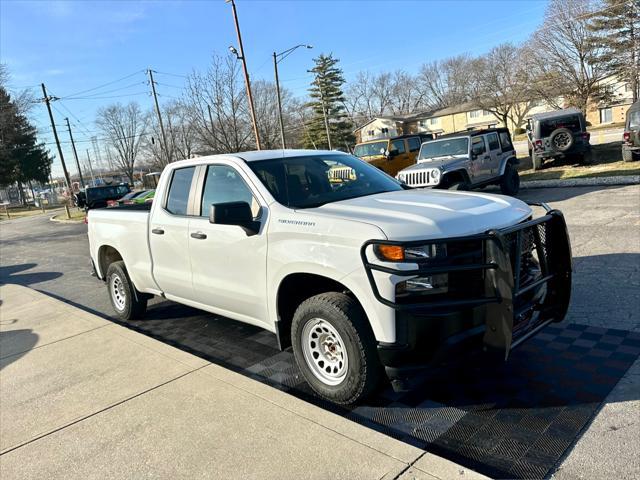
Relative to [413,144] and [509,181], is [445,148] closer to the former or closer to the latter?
[509,181]

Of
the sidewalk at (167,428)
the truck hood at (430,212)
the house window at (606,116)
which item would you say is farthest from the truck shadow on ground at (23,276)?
the house window at (606,116)

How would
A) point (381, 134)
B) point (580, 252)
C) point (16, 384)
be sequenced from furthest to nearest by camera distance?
point (381, 134) → point (580, 252) → point (16, 384)

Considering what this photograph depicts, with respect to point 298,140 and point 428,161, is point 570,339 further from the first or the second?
point 298,140

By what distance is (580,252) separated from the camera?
23.9 ft

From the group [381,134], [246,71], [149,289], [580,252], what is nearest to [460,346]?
[149,289]

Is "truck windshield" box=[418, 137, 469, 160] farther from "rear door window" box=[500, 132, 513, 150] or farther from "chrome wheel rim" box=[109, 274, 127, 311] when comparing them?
"chrome wheel rim" box=[109, 274, 127, 311]

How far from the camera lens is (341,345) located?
3391 mm

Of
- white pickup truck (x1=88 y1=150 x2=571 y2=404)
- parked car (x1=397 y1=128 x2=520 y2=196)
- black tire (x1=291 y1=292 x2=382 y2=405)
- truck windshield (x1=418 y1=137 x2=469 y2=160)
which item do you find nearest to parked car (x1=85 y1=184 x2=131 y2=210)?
truck windshield (x1=418 y1=137 x2=469 y2=160)

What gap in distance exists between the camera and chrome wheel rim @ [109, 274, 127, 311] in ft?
20.3

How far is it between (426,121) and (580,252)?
82.8m

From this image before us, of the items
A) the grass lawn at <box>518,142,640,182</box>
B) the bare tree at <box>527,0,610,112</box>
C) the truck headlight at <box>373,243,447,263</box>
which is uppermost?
the bare tree at <box>527,0,610,112</box>

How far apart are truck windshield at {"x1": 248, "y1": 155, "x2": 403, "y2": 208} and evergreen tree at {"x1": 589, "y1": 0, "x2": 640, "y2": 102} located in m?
33.6

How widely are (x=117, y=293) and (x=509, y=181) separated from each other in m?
11.8

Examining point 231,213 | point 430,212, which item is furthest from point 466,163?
A: point 231,213
